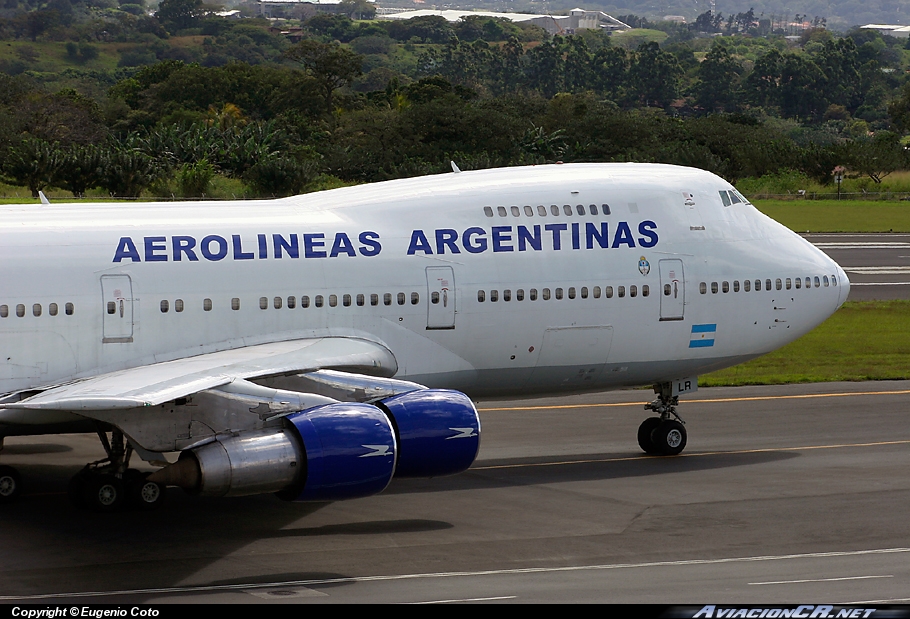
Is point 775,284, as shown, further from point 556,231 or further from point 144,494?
point 144,494

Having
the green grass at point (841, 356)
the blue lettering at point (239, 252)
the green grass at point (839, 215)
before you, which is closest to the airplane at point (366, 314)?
the blue lettering at point (239, 252)

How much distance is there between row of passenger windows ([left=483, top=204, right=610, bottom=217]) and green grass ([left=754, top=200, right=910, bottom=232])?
62913 millimetres

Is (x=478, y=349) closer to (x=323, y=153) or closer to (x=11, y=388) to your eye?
(x=11, y=388)

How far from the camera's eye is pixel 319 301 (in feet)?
81.8

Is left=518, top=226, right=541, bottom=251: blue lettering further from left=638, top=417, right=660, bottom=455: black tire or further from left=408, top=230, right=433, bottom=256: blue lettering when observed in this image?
left=638, top=417, right=660, bottom=455: black tire

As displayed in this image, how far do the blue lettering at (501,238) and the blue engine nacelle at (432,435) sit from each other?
17.9 ft

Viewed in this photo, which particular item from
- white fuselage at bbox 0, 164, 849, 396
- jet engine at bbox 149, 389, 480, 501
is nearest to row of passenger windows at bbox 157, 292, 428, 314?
white fuselage at bbox 0, 164, 849, 396

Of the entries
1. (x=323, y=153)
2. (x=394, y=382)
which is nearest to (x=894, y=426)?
(x=394, y=382)

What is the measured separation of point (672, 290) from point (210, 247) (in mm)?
10366

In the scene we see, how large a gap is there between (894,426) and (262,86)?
12183 centimetres

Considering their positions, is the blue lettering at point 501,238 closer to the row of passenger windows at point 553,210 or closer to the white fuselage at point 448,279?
the white fuselage at point 448,279

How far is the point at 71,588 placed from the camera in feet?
63.7

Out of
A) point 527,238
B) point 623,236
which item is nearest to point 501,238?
point 527,238

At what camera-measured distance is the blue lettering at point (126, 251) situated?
23.8m
